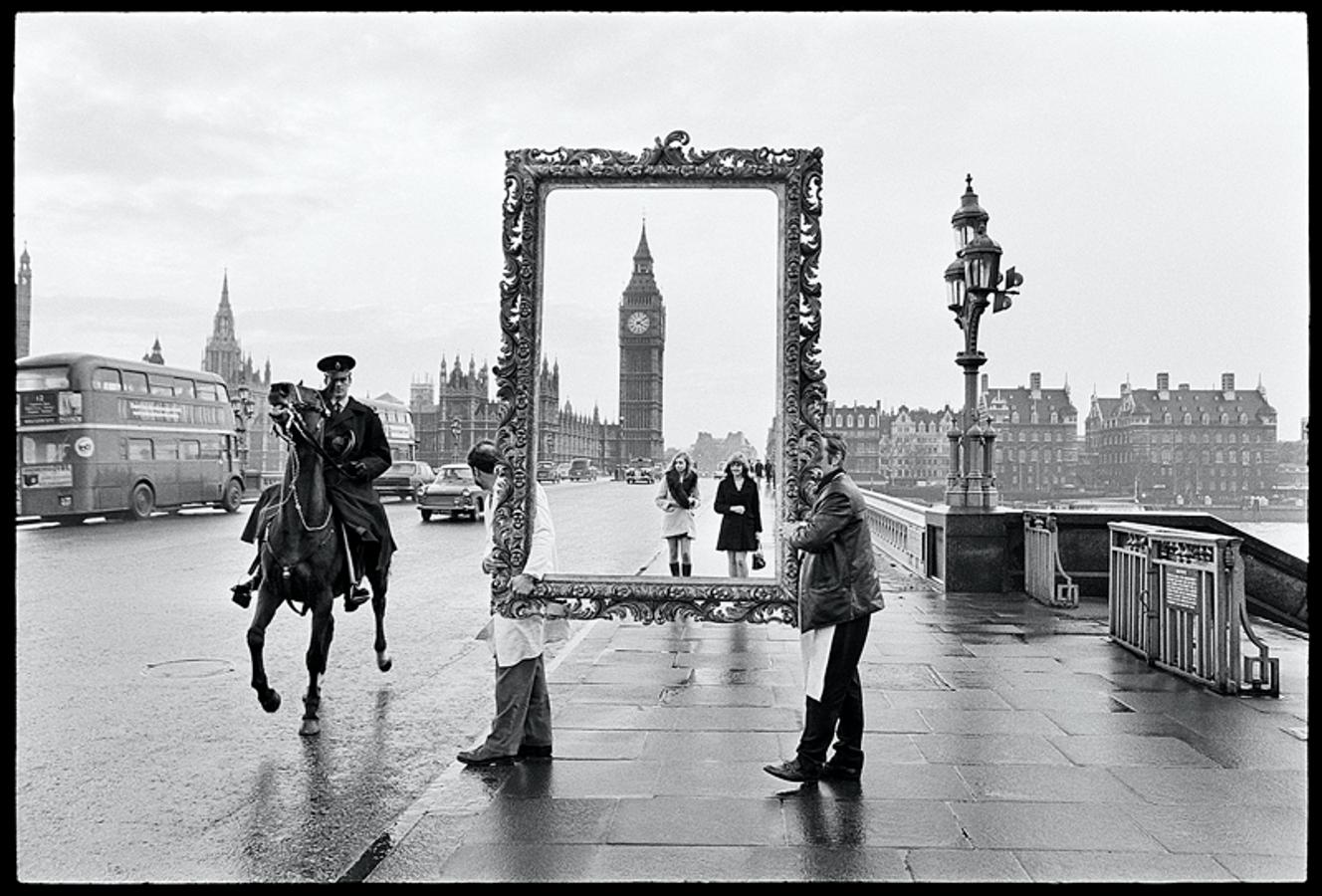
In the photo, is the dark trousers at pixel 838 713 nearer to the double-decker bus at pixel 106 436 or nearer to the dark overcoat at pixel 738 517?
the dark overcoat at pixel 738 517

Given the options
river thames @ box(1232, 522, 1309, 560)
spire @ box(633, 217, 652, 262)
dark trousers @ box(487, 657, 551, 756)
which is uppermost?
spire @ box(633, 217, 652, 262)

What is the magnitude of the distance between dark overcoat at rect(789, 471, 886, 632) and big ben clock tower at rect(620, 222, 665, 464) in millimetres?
1952

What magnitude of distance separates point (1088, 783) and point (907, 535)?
12827mm

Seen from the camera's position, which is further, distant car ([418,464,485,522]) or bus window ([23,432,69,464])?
distant car ([418,464,485,522])

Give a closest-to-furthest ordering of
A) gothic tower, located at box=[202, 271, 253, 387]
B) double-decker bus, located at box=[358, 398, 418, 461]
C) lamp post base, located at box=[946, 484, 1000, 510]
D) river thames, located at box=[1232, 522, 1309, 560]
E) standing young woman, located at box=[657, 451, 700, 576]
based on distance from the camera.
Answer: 1. standing young woman, located at box=[657, 451, 700, 576]
2. river thames, located at box=[1232, 522, 1309, 560]
3. lamp post base, located at box=[946, 484, 1000, 510]
4. double-decker bus, located at box=[358, 398, 418, 461]
5. gothic tower, located at box=[202, 271, 253, 387]

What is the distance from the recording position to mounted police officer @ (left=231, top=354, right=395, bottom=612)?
7.79 m

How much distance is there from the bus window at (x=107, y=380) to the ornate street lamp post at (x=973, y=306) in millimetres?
22021

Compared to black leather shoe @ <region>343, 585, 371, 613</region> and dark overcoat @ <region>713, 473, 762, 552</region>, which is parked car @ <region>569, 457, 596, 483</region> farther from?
black leather shoe @ <region>343, 585, 371, 613</region>

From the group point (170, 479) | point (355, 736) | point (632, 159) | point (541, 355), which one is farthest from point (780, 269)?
point (170, 479)

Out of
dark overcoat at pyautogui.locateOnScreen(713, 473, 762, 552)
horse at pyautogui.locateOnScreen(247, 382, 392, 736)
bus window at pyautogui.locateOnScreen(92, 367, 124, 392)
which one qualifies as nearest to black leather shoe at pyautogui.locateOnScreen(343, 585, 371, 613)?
horse at pyautogui.locateOnScreen(247, 382, 392, 736)

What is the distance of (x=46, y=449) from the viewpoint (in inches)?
1021

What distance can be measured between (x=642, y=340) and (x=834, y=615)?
→ 8.42 ft

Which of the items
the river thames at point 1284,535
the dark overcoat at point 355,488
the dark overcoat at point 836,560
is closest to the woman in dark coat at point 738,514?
the dark overcoat at point 836,560

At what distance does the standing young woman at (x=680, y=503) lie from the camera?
852 centimetres
